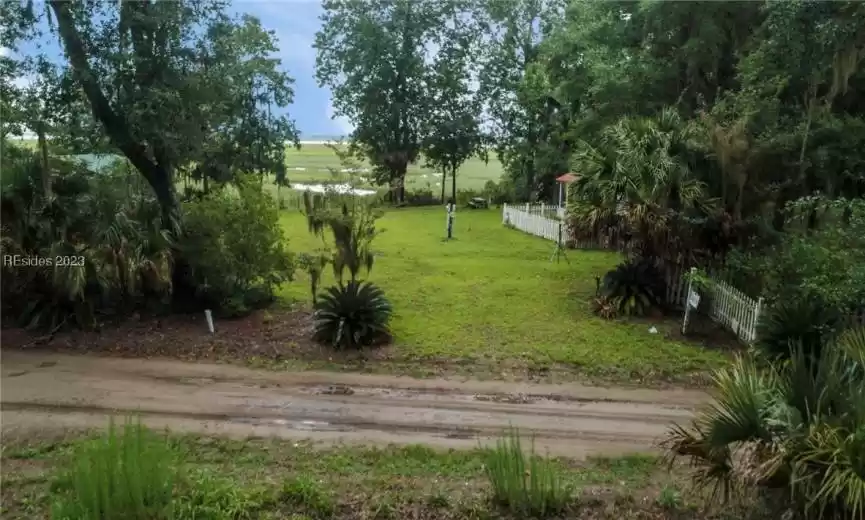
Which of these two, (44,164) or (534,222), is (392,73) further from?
(44,164)

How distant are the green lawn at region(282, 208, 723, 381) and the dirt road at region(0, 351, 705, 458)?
97 centimetres

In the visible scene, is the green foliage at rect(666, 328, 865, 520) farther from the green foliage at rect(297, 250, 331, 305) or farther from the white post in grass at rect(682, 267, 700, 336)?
the green foliage at rect(297, 250, 331, 305)

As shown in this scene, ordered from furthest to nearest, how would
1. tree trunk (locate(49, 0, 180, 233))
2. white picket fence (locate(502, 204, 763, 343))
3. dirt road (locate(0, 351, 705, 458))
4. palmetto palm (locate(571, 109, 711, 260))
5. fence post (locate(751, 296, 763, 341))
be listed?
palmetto palm (locate(571, 109, 711, 260)), tree trunk (locate(49, 0, 180, 233)), white picket fence (locate(502, 204, 763, 343)), fence post (locate(751, 296, 763, 341)), dirt road (locate(0, 351, 705, 458))

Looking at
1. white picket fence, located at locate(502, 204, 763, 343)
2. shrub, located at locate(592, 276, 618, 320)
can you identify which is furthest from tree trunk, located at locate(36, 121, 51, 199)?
white picket fence, located at locate(502, 204, 763, 343)

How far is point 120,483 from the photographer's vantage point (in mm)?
4711

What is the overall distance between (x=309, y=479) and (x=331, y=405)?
2.47 meters

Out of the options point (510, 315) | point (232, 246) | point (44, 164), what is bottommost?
point (510, 315)

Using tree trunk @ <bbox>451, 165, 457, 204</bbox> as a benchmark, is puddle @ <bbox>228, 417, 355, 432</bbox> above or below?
below

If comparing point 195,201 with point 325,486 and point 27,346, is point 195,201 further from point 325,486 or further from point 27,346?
point 325,486

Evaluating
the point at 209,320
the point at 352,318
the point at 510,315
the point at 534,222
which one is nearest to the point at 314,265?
the point at 352,318

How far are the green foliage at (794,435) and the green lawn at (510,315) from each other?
4.77 m

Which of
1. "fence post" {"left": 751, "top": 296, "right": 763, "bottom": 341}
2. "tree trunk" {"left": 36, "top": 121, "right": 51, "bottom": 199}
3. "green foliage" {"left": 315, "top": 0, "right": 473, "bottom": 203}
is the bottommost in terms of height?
"fence post" {"left": 751, "top": 296, "right": 763, "bottom": 341}

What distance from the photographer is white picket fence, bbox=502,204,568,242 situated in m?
21.8

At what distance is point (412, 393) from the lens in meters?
8.90
